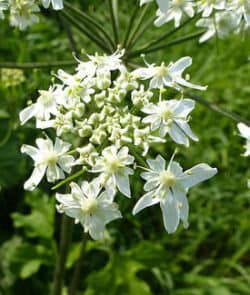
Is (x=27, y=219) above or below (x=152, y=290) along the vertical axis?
above

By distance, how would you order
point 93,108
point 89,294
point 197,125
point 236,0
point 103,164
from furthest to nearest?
point 197,125, point 89,294, point 236,0, point 93,108, point 103,164

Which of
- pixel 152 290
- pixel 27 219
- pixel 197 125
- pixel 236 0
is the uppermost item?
pixel 236 0

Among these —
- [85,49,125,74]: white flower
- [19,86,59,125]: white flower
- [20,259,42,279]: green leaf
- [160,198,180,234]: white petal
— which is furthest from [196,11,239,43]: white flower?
[20,259,42,279]: green leaf

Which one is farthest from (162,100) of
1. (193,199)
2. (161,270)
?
(193,199)

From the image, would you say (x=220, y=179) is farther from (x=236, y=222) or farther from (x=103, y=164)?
(x=103, y=164)

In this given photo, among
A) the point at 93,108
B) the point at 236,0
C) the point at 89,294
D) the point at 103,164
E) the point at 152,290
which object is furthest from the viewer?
the point at 152,290

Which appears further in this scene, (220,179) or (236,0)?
(220,179)
